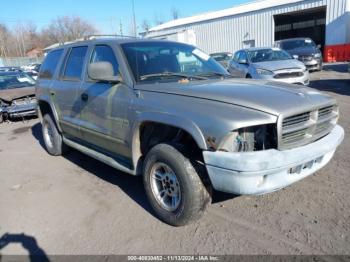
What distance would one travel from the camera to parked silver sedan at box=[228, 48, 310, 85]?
10.2 m

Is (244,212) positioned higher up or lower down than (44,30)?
lower down

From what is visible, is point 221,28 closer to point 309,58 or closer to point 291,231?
point 309,58

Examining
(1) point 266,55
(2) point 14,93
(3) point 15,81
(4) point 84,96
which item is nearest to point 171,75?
(4) point 84,96

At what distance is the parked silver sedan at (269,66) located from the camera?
1017 cm

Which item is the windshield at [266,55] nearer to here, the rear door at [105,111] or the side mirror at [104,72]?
the rear door at [105,111]

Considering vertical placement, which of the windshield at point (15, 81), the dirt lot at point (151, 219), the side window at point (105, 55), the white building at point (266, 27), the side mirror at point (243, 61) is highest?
the white building at point (266, 27)

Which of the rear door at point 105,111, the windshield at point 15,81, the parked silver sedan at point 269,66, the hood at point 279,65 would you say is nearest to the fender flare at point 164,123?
the rear door at point 105,111

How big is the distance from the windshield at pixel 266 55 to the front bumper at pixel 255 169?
893 cm

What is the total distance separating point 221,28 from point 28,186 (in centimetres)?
2755

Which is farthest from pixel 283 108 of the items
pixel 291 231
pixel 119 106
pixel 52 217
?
pixel 52 217

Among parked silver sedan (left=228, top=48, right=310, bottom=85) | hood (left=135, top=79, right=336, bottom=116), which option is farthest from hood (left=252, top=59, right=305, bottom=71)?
hood (left=135, top=79, right=336, bottom=116)

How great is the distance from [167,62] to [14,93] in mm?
7801

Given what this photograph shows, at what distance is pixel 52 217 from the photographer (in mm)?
3879

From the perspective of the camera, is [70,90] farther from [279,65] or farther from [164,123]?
[279,65]
